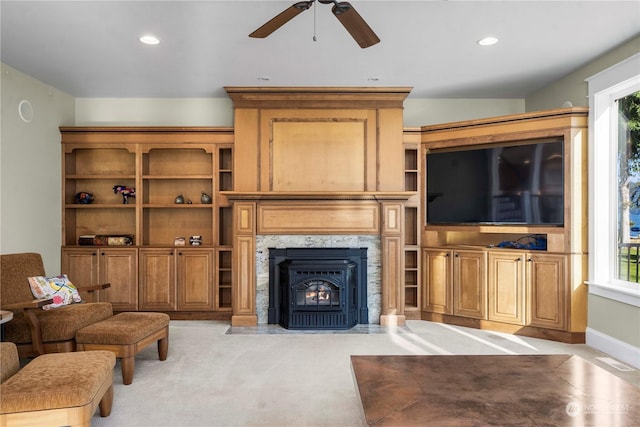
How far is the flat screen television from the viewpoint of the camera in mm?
4230

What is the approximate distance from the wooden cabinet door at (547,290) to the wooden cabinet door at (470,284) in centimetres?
47

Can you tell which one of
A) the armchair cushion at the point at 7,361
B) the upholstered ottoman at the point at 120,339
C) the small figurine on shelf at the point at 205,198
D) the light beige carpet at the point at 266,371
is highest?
the small figurine on shelf at the point at 205,198

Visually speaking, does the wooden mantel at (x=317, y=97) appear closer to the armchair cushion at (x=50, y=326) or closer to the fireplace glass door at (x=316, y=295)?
the fireplace glass door at (x=316, y=295)

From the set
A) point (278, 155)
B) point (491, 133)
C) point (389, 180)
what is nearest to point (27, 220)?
point (278, 155)

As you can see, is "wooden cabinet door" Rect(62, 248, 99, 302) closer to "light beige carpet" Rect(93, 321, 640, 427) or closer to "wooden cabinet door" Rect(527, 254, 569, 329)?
"light beige carpet" Rect(93, 321, 640, 427)

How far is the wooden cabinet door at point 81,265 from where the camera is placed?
498 centimetres

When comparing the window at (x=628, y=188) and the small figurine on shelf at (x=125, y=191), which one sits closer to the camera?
the window at (x=628, y=188)

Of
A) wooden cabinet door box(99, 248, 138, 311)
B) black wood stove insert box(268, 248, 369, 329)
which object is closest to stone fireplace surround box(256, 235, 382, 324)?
black wood stove insert box(268, 248, 369, 329)

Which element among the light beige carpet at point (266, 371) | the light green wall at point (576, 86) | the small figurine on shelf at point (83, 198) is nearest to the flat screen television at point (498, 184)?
the light green wall at point (576, 86)

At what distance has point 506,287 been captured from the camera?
14.5 feet

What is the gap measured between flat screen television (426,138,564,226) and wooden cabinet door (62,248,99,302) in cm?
407

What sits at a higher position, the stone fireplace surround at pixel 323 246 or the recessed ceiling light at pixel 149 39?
the recessed ceiling light at pixel 149 39

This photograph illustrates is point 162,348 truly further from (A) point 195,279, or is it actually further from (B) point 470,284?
(B) point 470,284

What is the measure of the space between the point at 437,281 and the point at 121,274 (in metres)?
3.79
